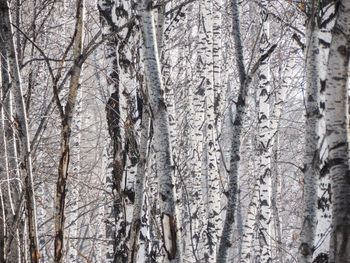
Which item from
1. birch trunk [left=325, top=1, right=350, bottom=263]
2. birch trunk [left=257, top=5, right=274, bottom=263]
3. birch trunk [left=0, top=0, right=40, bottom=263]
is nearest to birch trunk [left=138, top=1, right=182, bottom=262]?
birch trunk [left=325, top=1, right=350, bottom=263]

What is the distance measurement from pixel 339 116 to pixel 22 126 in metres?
2.18

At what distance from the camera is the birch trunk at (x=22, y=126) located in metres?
3.14

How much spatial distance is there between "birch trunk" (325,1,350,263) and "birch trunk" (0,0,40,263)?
2026mm

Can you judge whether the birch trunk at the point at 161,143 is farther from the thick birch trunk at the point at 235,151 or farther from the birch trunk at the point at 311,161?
the birch trunk at the point at 311,161

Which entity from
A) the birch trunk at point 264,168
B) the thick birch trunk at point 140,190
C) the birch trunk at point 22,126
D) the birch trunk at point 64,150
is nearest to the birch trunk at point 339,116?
the thick birch trunk at point 140,190

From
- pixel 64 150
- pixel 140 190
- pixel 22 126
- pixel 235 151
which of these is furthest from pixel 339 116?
pixel 22 126

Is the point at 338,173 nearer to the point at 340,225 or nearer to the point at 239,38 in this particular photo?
the point at 340,225

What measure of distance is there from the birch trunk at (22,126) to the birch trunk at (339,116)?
2026mm

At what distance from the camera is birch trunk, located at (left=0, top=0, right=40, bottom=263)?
3.14m

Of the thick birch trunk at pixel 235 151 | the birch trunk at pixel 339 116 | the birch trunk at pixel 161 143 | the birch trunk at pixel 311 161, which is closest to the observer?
the birch trunk at pixel 339 116

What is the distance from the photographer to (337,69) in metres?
2.01

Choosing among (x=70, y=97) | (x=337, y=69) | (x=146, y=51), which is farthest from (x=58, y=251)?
(x=337, y=69)

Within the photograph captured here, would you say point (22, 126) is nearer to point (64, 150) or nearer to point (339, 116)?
point (64, 150)

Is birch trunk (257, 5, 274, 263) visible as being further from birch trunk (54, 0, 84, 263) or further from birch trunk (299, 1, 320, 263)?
birch trunk (54, 0, 84, 263)
